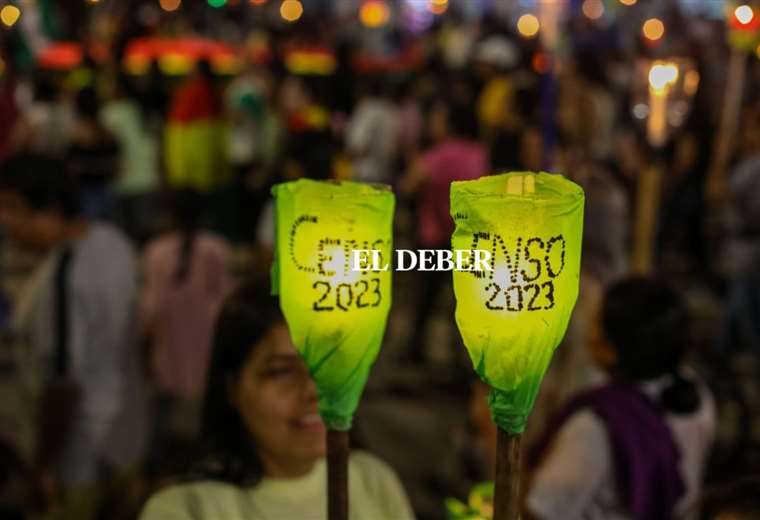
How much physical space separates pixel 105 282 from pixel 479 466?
5.21 ft

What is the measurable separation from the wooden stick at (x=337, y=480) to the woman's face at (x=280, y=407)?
403 mm

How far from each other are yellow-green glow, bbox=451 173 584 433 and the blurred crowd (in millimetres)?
594

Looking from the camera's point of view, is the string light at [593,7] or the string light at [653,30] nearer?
the string light at [653,30]

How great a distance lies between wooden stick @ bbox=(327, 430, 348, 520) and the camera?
3.40 ft

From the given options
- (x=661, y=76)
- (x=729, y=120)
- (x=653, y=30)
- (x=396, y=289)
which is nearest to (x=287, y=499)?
(x=661, y=76)

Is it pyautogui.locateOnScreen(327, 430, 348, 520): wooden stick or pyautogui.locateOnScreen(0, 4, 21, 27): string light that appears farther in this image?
pyautogui.locateOnScreen(0, 4, 21, 27): string light

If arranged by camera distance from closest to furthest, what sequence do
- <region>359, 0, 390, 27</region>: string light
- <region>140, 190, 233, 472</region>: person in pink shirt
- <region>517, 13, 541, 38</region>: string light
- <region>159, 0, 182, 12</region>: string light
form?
<region>140, 190, 233, 472</region>: person in pink shirt
<region>159, 0, 182, 12</region>: string light
<region>517, 13, 541, 38</region>: string light
<region>359, 0, 390, 27</region>: string light

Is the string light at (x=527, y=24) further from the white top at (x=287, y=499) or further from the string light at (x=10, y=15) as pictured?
the white top at (x=287, y=499)

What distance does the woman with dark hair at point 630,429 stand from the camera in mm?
1951

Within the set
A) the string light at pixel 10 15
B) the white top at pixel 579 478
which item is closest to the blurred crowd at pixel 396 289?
the white top at pixel 579 478

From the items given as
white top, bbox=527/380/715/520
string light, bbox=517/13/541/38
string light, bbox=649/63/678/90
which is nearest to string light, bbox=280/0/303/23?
string light, bbox=517/13/541/38

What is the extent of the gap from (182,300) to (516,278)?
8.73ft

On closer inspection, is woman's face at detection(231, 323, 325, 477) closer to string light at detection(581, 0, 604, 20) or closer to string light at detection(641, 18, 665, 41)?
string light at detection(641, 18, 665, 41)

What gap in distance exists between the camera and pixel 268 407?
150cm
